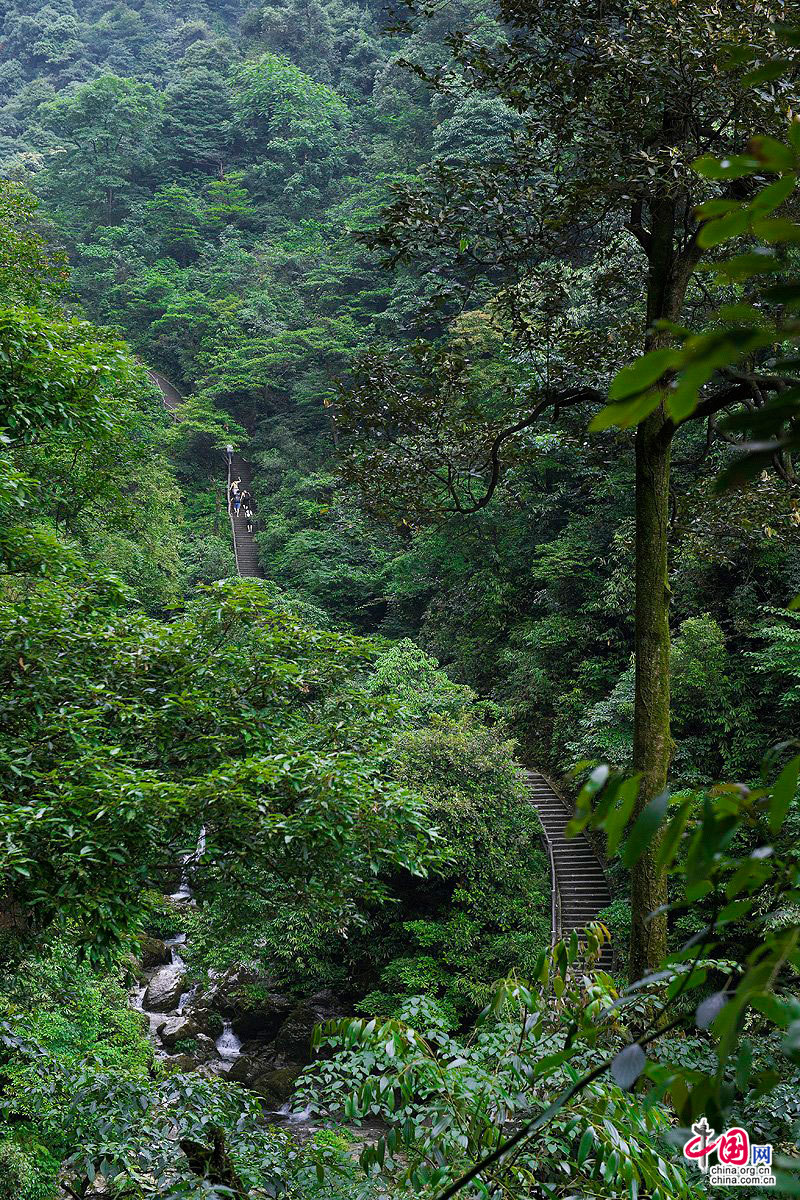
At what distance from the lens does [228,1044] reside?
12.3 m

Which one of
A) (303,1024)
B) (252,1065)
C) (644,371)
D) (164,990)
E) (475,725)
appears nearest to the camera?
(644,371)

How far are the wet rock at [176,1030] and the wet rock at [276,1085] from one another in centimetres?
132

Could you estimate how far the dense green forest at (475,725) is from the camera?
3.16ft

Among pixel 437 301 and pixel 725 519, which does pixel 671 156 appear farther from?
pixel 725 519

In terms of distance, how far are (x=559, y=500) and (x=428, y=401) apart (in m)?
13.0

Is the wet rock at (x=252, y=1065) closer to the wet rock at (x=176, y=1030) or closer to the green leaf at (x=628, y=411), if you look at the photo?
the wet rock at (x=176, y=1030)

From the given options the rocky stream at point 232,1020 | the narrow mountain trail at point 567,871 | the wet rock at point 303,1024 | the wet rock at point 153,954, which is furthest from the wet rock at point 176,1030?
the narrow mountain trail at point 567,871

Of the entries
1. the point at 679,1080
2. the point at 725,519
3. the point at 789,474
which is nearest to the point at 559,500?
the point at 725,519

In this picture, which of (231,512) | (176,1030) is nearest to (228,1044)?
(176,1030)

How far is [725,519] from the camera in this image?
527 centimetres

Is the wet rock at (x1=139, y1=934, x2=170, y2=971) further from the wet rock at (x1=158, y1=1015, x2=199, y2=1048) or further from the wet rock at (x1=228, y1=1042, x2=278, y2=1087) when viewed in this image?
the wet rock at (x1=228, y1=1042, x2=278, y2=1087)

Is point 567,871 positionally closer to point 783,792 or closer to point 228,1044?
point 228,1044

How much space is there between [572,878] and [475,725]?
2.75 m

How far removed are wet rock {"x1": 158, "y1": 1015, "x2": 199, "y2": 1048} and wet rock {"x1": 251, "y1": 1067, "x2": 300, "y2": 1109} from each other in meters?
1.32
